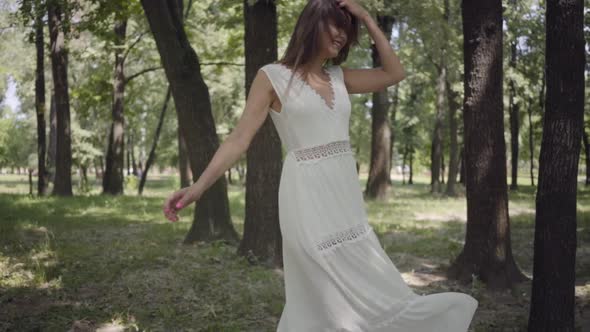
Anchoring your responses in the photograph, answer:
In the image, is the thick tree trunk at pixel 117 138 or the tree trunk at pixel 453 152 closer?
the thick tree trunk at pixel 117 138

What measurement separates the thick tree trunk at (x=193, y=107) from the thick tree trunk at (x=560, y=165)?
19.3ft

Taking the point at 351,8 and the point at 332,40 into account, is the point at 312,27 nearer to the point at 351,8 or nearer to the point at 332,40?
the point at 332,40

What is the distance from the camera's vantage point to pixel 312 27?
8.25 feet

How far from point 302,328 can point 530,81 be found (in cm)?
2409

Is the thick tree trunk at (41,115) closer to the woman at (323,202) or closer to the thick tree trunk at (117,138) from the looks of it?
the thick tree trunk at (117,138)

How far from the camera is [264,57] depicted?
24.6ft

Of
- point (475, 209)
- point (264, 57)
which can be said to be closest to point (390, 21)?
point (264, 57)

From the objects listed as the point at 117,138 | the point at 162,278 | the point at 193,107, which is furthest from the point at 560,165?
the point at 117,138

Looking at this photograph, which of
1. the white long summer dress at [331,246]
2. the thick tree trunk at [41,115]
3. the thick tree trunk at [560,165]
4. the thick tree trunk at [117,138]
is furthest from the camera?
the thick tree trunk at [117,138]

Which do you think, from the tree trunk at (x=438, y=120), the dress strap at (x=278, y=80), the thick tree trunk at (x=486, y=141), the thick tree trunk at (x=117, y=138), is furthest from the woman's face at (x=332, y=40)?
the tree trunk at (x=438, y=120)

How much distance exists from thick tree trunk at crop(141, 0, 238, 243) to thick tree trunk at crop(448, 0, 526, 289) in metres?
4.25

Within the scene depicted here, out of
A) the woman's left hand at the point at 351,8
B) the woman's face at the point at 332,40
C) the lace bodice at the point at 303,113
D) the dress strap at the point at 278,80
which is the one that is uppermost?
the woman's left hand at the point at 351,8

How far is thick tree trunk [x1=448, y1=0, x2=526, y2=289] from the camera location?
625cm

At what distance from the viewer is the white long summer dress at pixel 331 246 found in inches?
95.9
